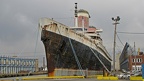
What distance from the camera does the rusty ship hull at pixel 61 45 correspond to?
111ft

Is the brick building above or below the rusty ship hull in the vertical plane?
below

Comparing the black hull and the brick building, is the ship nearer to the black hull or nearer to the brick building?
the black hull

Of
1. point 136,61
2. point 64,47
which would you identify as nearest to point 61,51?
point 64,47

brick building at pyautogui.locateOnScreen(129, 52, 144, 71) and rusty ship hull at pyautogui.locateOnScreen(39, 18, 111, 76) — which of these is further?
brick building at pyautogui.locateOnScreen(129, 52, 144, 71)

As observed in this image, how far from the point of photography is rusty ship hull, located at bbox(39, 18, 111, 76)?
3381 cm

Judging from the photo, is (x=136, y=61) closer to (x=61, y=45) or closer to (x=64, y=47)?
(x=64, y=47)

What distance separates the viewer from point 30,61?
100m

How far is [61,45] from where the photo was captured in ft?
116

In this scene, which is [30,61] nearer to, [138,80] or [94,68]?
[94,68]

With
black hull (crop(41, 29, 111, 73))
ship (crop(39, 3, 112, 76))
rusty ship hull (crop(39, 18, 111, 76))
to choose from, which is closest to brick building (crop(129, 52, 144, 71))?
ship (crop(39, 3, 112, 76))

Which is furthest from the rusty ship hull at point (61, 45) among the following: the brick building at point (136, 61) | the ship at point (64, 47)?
the brick building at point (136, 61)

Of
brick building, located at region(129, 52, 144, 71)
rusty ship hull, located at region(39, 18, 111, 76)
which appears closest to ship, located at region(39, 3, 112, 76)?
rusty ship hull, located at region(39, 18, 111, 76)

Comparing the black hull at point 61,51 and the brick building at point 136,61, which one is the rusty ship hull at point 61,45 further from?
the brick building at point 136,61

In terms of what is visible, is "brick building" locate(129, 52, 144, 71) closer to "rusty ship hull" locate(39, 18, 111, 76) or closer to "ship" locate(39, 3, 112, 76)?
"ship" locate(39, 3, 112, 76)
